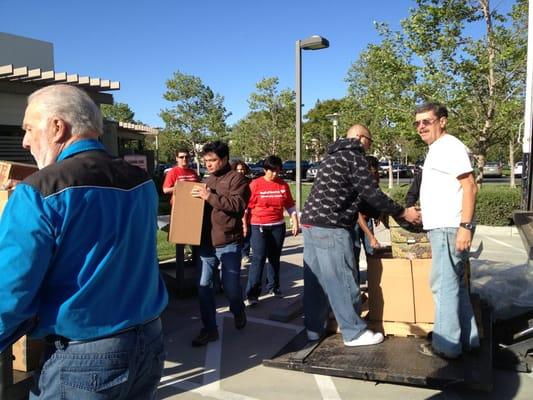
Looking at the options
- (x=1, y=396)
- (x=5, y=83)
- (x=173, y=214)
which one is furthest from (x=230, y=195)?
(x=5, y=83)

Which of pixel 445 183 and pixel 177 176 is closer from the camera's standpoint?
pixel 445 183

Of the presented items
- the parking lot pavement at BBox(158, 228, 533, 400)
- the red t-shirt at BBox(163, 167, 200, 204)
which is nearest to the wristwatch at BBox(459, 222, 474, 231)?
the parking lot pavement at BBox(158, 228, 533, 400)

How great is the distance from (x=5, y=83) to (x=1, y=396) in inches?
370

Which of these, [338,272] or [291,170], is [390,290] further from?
[291,170]

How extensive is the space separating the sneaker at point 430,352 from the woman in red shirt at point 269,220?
2387 millimetres

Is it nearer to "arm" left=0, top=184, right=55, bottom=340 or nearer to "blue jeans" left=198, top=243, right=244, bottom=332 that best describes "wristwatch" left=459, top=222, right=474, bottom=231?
"blue jeans" left=198, top=243, right=244, bottom=332

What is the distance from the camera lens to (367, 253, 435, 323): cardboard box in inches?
158

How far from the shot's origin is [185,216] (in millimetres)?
4379

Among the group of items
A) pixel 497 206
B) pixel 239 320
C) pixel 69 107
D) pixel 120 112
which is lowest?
pixel 239 320

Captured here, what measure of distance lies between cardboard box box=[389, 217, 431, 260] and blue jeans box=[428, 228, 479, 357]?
56cm

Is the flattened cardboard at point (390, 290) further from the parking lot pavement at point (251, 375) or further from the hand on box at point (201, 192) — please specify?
the hand on box at point (201, 192)

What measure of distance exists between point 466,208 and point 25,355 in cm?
307

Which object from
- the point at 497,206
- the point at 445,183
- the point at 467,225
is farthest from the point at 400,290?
the point at 497,206

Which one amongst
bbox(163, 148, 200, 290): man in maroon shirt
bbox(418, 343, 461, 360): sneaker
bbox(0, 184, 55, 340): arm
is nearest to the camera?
bbox(0, 184, 55, 340): arm
